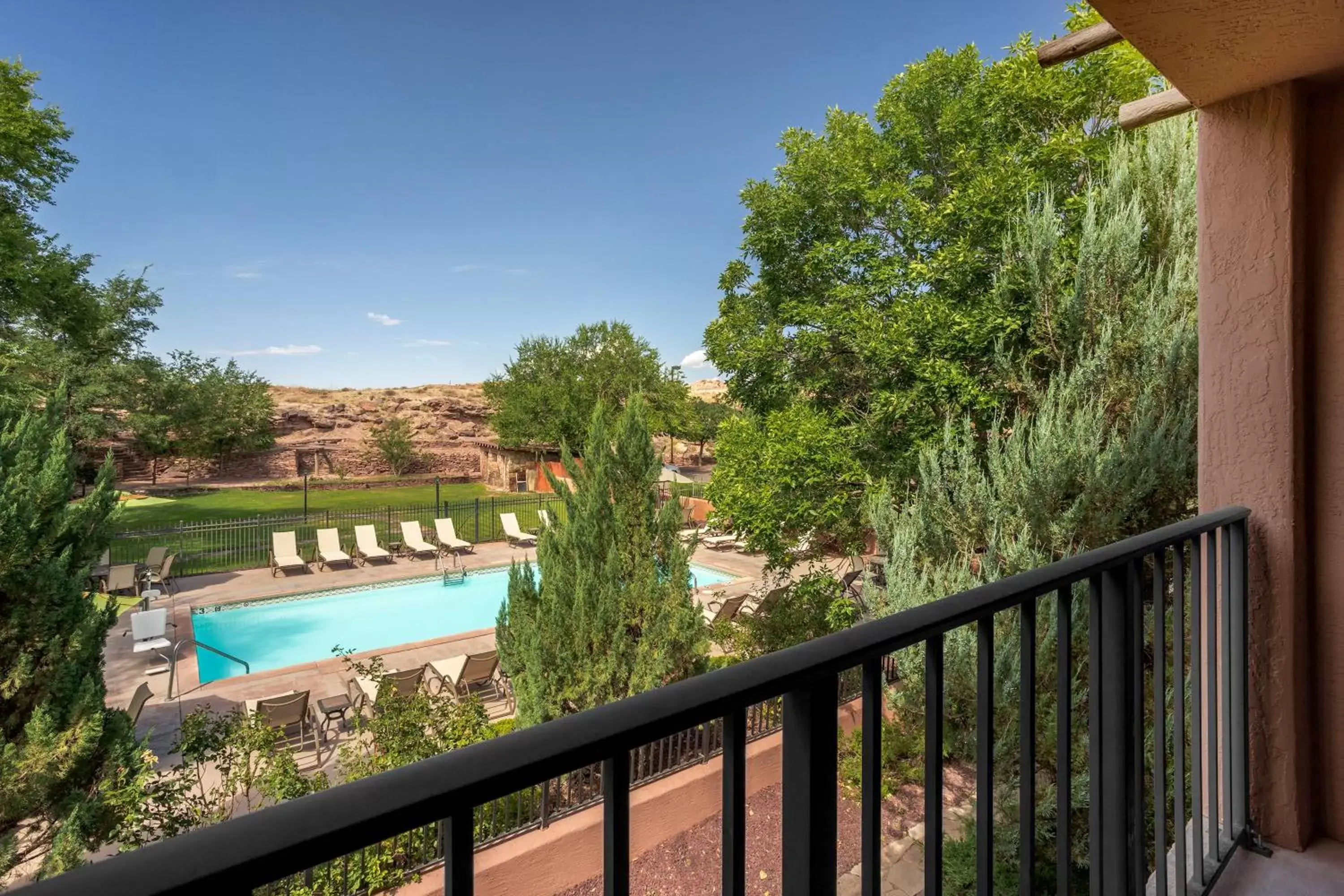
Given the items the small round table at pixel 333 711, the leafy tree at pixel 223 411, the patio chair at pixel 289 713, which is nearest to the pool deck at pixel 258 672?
the small round table at pixel 333 711

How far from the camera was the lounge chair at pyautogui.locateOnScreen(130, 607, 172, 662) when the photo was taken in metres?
8.34

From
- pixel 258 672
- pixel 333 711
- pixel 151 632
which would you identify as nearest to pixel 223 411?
pixel 151 632

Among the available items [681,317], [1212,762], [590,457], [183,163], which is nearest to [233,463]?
[183,163]

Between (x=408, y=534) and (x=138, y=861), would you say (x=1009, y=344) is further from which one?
(x=408, y=534)

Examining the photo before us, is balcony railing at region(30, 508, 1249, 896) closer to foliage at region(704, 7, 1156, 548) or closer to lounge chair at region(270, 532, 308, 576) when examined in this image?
foliage at region(704, 7, 1156, 548)

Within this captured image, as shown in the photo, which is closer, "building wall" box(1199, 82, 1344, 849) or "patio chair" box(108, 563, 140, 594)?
"building wall" box(1199, 82, 1344, 849)

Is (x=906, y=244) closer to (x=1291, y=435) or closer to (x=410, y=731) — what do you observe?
(x=1291, y=435)

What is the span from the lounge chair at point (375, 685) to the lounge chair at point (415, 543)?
25.0 ft

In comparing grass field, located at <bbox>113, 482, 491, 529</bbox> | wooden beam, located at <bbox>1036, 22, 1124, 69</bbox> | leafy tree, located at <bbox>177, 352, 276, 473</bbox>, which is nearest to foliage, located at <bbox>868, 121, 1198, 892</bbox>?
wooden beam, located at <bbox>1036, 22, 1124, 69</bbox>

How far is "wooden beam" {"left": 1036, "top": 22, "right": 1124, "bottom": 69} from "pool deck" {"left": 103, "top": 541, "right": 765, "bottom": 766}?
6.30 m

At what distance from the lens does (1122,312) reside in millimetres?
5691

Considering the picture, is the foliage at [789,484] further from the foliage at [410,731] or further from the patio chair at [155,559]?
the patio chair at [155,559]

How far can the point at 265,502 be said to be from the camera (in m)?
24.4

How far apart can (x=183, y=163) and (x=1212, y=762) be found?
129 feet
